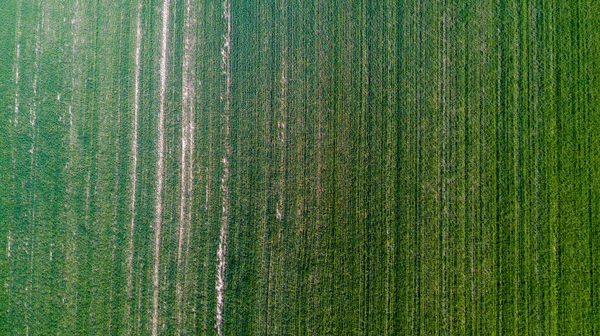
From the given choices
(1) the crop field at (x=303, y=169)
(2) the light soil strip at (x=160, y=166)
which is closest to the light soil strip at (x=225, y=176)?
(1) the crop field at (x=303, y=169)

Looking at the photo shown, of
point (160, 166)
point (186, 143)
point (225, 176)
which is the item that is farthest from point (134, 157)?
point (225, 176)

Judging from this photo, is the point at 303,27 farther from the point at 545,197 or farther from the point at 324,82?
the point at 545,197

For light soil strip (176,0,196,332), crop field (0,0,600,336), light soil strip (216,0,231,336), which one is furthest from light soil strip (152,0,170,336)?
light soil strip (216,0,231,336)

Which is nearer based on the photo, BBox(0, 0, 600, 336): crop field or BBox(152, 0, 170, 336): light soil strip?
BBox(0, 0, 600, 336): crop field

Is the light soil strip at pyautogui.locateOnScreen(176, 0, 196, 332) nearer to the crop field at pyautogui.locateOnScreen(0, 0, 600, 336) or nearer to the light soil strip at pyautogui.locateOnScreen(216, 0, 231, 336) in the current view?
the crop field at pyautogui.locateOnScreen(0, 0, 600, 336)

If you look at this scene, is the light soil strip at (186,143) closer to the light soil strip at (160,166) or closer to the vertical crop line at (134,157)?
the light soil strip at (160,166)

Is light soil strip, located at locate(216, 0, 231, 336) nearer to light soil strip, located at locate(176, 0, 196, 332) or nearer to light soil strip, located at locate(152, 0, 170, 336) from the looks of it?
light soil strip, located at locate(176, 0, 196, 332)

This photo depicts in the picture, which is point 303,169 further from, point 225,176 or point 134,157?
point 134,157
